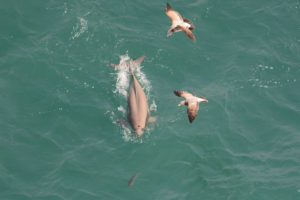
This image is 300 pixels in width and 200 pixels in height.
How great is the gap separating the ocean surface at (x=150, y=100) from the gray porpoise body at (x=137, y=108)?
665 millimetres

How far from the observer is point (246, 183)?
21766 mm

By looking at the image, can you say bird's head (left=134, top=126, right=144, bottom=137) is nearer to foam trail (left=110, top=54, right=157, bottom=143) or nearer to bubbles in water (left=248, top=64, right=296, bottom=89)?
foam trail (left=110, top=54, right=157, bottom=143)

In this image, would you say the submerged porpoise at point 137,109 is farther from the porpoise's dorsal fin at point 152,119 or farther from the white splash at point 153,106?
the white splash at point 153,106

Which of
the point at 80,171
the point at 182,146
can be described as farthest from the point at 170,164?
the point at 80,171

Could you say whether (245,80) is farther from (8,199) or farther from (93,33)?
(8,199)

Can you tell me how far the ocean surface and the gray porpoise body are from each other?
0.67m

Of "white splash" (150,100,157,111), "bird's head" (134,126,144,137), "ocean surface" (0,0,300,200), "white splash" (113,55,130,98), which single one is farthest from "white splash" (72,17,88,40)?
"bird's head" (134,126,144,137)

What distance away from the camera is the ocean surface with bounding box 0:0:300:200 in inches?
847

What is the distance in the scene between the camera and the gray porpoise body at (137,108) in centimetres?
2239

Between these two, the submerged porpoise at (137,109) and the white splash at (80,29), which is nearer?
the submerged porpoise at (137,109)

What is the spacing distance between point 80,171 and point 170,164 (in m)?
4.34

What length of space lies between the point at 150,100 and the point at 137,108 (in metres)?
2.08

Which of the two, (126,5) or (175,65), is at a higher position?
(126,5)

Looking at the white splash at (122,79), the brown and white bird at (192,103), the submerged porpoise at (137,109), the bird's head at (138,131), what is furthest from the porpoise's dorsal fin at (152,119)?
the brown and white bird at (192,103)
